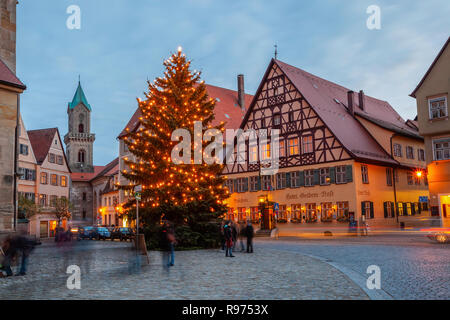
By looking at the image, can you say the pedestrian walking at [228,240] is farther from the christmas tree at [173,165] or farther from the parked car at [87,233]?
the parked car at [87,233]

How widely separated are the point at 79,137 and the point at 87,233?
216 ft

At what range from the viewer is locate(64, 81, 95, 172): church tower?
348ft

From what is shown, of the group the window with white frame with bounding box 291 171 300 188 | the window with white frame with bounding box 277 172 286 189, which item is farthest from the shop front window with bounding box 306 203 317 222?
the window with white frame with bounding box 277 172 286 189

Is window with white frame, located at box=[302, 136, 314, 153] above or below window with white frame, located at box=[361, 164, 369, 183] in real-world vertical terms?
above

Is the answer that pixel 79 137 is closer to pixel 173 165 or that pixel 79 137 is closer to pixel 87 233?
pixel 87 233

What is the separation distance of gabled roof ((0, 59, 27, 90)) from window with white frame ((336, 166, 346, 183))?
2652cm

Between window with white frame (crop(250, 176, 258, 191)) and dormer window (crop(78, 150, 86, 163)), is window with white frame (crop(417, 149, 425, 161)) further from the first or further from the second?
dormer window (crop(78, 150, 86, 163))

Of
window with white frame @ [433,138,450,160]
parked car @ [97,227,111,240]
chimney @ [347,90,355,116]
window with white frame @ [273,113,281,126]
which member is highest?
chimney @ [347,90,355,116]

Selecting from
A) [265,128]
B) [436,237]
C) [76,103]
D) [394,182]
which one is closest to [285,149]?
A: [265,128]

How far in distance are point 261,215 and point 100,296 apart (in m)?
29.6

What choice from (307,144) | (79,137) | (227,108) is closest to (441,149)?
(307,144)

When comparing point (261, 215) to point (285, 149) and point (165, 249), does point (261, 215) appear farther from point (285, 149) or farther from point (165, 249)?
point (165, 249)

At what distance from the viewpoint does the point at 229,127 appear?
50.1 metres
